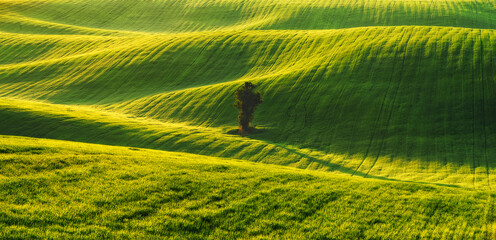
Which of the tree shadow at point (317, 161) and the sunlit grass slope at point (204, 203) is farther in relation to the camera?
the tree shadow at point (317, 161)

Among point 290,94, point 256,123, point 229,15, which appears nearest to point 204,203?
point 256,123

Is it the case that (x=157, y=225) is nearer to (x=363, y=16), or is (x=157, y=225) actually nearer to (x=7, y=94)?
(x=7, y=94)

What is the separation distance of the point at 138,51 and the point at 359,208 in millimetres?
70965

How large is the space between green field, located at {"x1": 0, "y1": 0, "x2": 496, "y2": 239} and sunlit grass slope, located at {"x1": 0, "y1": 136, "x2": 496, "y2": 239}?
0.09 metres

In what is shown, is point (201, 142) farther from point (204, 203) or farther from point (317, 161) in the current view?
point (204, 203)

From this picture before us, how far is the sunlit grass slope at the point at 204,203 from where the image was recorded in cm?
1436

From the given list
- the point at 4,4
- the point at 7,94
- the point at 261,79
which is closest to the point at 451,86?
the point at 261,79

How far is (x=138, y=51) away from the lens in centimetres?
8194

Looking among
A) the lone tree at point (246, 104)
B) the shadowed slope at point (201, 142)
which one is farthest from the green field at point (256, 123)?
the lone tree at point (246, 104)

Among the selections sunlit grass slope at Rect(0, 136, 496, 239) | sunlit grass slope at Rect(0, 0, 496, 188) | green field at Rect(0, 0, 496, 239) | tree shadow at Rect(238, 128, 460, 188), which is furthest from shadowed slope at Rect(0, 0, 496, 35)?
sunlit grass slope at Rect(0, 136, 496, 239)

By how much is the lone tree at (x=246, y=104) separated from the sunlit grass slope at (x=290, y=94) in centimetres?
207

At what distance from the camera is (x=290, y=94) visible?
58500mm

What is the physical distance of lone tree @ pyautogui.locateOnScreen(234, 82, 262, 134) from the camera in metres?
50.7

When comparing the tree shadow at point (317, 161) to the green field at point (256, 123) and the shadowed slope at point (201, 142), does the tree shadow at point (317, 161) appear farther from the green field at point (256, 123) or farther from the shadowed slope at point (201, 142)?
the green field at point (256, 123)
